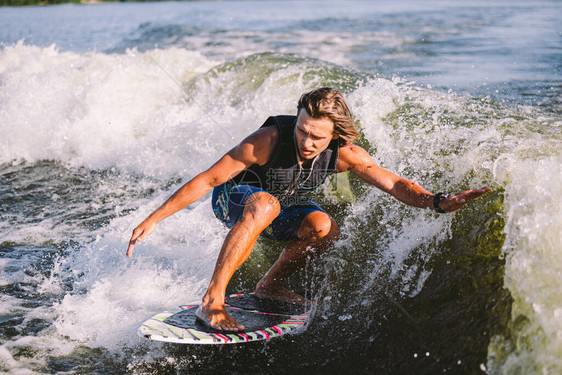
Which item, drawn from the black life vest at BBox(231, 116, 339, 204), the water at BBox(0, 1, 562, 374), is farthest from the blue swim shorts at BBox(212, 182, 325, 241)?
the water at BBox(0, 1, 562, 374)

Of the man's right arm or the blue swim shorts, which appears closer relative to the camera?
the man's right arm

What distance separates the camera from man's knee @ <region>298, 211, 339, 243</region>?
395 cm

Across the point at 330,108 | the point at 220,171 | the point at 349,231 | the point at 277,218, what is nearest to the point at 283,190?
the point at 277,218

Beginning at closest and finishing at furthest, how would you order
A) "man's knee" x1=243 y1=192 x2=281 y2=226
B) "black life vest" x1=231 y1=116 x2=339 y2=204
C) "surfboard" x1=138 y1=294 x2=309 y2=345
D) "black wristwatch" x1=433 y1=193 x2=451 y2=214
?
1. "surfboard" x1=138 y1=294 x2=309 y2=345
2. "black wristwatch" x1=433 y1=193 x2=451 y2=214
3. "man's knee" x1=243 y1=192 x2=281 y2=226
4. "black life vest" x1=231 y1=116 x2=339 y2=204

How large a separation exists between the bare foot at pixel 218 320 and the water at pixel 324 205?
0.77 ft

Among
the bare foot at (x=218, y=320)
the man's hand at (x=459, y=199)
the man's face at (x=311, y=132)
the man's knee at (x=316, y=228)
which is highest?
the man's face at (x=311, y=132)

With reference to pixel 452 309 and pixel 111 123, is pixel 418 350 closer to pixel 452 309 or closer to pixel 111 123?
pixel 452 309

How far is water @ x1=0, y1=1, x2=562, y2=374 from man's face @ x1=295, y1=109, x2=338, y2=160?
3.96ft

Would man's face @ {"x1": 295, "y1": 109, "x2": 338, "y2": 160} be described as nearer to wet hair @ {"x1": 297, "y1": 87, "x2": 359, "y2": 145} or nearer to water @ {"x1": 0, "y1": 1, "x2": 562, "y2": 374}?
wet hair @ {"x1": 297, "y1": 87, "x2": 359, "y2": 145}

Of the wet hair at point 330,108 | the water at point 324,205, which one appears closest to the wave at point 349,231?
the water at point 324,205

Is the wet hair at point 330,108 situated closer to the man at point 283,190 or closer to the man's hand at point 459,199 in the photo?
the man at point 283,190

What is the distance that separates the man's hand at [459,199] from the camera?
3268 millimetres

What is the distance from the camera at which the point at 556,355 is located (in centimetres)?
273

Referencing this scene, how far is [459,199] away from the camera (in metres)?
3.30
